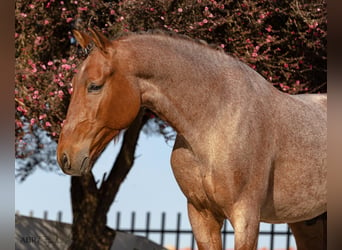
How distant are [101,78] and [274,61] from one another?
10.5 ft

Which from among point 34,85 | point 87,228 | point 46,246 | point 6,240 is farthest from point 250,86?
point 46,246

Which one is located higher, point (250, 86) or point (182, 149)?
point (250, 86)

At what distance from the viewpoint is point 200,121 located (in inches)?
125

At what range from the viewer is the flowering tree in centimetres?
562

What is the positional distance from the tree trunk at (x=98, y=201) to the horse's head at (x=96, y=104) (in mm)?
4412

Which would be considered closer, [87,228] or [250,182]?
[250,182]

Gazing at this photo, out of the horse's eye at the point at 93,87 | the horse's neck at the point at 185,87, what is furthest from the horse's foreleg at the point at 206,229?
the horse's eye at the point at 93,87

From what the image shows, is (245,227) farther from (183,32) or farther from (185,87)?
(183,32)

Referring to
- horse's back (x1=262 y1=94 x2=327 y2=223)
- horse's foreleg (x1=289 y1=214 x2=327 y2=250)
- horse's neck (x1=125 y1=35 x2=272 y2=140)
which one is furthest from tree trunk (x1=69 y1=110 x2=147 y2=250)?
horse's neck (x1=125 y1=35 x2=272 y2=140)

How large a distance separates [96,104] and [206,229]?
3.11 feet

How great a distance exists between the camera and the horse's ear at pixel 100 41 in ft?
9.81

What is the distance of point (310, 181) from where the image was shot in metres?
3.61

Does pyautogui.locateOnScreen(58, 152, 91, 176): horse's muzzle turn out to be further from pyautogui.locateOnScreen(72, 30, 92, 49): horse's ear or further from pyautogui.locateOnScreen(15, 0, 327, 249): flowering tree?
pyautogui.locateOnScreen(15, 0, 327, 249): flowering tree

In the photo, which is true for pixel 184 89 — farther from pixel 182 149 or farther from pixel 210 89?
pixel 182 149
